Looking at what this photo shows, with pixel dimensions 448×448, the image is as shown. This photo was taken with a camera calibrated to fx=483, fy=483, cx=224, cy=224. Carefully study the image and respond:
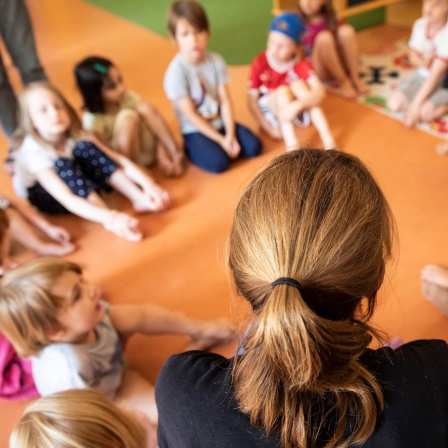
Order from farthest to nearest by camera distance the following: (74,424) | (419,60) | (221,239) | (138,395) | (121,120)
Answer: (419,60) → (121,120) → (221,239) → (138,395) → (74,424)

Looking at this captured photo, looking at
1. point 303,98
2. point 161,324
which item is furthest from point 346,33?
point 161,324

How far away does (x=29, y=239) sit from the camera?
1.66 meters

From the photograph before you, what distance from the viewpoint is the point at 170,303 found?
1.45 metres

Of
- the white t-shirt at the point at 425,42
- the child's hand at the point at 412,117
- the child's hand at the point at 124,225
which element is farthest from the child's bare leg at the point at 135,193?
the white t-shirt at the point at 425,42

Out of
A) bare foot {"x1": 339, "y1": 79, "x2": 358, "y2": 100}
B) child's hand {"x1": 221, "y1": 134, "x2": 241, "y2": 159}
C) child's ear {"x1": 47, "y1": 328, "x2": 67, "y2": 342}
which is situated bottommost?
child's ear {"x1": 47, "y1": 328, "x2": 67, "y2": 342}

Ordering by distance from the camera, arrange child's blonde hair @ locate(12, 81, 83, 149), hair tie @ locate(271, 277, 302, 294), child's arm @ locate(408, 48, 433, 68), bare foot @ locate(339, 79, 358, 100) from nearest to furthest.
Result: hair tie @ locate(271, 277, 302, 294) → child's blonde hair @ locate(12, 81, 83, 149) → child's arm @ locate(408, 48, 433, 68) → bare foot @ locate(339, 79, 358, 100)

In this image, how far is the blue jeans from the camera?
1.92 meters

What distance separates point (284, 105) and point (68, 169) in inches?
34.9

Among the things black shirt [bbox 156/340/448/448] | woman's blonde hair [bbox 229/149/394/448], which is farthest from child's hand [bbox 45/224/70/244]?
woman's blonde hair [bbox 229/149/394/448]

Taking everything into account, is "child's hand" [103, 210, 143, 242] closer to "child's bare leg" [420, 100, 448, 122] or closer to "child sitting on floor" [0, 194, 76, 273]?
"child sitting on floor" [0, 194, 76, 273]

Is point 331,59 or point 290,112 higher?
point 331,59

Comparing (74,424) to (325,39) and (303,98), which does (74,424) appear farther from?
(325,39)

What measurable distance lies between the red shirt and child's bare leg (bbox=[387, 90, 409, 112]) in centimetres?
39

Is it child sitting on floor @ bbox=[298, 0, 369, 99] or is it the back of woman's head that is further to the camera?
child sitting on floor @ bbox=[298, 0, 369, 99]
